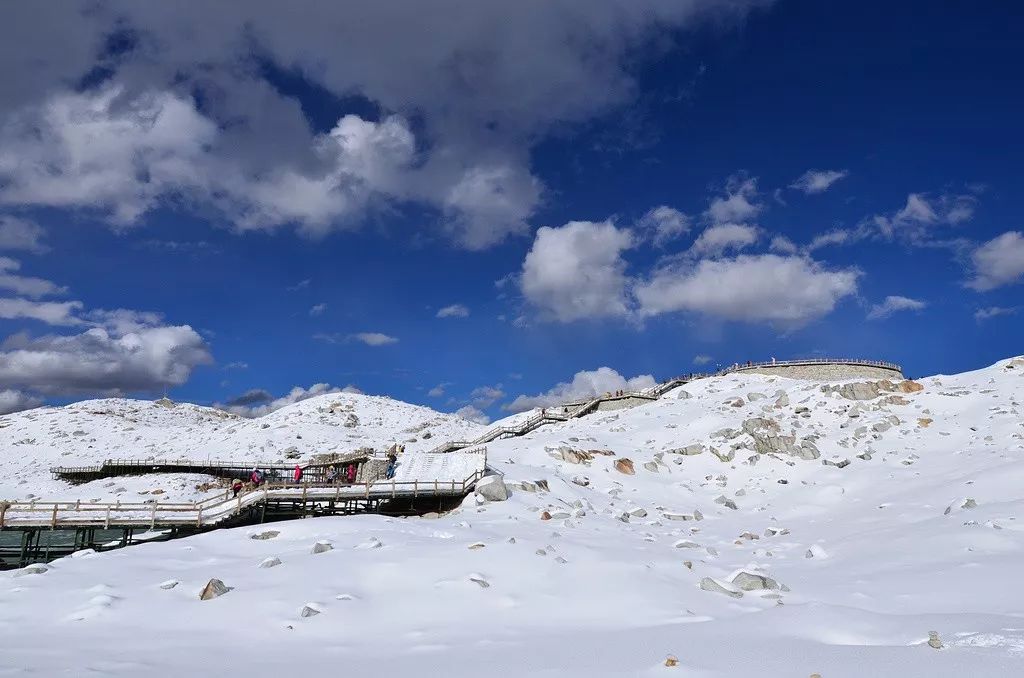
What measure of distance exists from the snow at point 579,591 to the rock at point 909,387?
13756 mm

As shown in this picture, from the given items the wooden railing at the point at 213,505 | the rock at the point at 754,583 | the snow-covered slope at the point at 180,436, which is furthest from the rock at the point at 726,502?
the snow-covered slope at the point at 180,436

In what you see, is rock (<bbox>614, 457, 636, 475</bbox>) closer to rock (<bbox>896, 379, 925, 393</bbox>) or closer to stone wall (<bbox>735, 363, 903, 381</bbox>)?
rock (<bbox>896, 379, 925, 393</bbox>)

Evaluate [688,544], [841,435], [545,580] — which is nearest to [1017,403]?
[841,435]

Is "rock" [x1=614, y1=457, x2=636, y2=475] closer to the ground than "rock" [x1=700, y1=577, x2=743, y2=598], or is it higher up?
higher up

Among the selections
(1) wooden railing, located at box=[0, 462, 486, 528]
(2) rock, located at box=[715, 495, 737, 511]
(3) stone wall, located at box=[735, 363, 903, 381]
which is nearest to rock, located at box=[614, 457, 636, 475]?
(2) rock, located at box=[715, 495, 737, 511]

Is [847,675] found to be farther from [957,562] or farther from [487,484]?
[487,484]

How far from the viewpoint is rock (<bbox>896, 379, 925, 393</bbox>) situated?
4891 cm

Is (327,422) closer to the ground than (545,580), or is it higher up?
higher up

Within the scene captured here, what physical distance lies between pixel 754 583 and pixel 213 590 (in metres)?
13.4

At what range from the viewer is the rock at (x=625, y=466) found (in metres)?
40.8

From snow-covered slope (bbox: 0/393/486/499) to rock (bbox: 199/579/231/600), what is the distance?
127ft

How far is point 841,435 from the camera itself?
43062mm

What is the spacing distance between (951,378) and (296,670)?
60.8 m

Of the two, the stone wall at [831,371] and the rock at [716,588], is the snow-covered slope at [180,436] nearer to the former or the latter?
the stone wall at [831,371]
